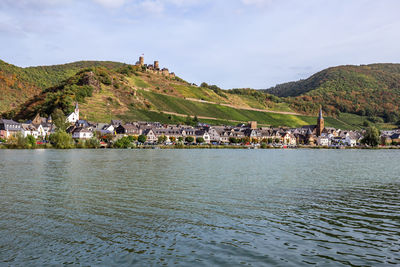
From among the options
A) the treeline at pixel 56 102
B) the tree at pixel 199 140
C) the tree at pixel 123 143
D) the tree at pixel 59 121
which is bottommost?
the tree at pixel 123 143

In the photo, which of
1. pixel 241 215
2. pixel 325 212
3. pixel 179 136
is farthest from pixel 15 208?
pixel 179 136

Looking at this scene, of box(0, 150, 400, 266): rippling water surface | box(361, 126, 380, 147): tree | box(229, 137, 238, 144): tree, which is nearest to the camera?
box(0, 150, 400, 266): rippling water surface

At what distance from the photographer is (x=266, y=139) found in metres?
180

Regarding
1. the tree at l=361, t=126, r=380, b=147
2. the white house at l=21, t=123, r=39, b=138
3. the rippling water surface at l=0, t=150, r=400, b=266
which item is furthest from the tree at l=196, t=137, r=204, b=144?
the rippling water surface at l=0, t=150, r=400, b=266

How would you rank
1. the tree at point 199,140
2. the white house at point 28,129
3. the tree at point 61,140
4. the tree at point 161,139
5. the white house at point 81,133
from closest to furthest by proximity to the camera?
the tree at point 61,140, the white house at point 28,129, the white house at point 81,133, the tree at point 161,139, the tree at point 199,140

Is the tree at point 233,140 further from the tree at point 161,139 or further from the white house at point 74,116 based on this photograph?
the white house at point 74,116

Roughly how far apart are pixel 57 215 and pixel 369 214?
56.2 feet

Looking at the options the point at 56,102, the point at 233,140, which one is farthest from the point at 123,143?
the point at 56,102

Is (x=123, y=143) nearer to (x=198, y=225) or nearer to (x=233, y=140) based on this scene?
(x=233, y=140)

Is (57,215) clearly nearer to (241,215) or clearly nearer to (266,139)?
(241,215)

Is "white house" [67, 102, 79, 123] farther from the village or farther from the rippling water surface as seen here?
the rippling water surface

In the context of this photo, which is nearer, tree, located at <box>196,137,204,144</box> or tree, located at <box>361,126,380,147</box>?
tree, located at <box>361,126,380,147</box>

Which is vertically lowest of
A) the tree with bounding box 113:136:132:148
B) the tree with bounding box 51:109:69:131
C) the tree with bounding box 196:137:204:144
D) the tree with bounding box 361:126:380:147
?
the tree with bounding box 113:136:132:148

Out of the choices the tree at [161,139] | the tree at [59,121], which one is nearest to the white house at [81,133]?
the tree at [59,121]
